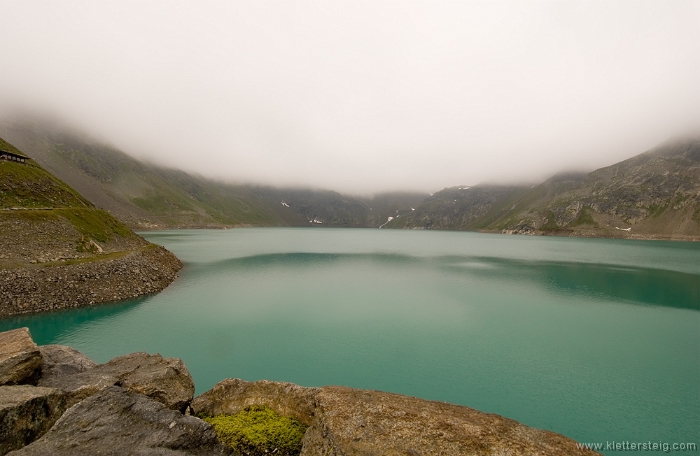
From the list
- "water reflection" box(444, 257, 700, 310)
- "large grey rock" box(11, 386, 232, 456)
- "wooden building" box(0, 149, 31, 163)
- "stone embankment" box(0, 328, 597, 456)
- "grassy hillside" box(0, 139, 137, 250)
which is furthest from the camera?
"wooden building" box(0, 149, 31, 163)

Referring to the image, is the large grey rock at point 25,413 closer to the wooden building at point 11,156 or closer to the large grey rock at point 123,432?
the large grey rock at point 123,432

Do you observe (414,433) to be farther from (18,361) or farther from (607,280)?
(607,280)

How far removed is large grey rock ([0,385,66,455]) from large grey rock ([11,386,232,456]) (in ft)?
4.45

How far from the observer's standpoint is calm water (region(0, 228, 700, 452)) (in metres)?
19.6

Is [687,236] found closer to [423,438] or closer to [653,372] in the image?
[653,372]

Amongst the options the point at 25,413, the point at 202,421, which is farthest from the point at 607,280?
the point at 25,413

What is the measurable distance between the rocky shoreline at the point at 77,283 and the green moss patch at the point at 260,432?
127 ft

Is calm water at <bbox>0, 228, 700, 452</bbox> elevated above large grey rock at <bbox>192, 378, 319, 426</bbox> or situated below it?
below

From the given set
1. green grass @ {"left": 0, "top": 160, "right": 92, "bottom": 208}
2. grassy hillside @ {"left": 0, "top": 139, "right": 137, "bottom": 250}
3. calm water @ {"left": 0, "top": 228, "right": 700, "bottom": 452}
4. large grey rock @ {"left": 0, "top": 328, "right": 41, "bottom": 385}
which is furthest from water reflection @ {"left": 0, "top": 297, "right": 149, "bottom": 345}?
green grass @ {"left": 0, "top": 160, "right": 92, "bottom": 208}

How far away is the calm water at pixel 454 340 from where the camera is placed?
1959 centimetres

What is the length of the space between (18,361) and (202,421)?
7258 millimetres

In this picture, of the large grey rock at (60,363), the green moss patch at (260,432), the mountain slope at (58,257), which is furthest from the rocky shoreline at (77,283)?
the green moss patch at (260,432)

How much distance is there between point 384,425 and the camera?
7223 millimetres

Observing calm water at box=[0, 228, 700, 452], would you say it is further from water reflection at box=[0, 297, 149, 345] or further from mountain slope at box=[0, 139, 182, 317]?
mountain slope at box=[0, 139, 182, 317]
